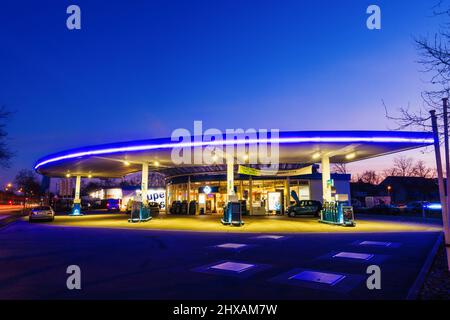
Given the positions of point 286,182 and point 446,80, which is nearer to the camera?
point 446,80

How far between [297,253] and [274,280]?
352 centimetres

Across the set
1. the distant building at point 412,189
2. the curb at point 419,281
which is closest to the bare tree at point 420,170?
the distant building at point 412,189

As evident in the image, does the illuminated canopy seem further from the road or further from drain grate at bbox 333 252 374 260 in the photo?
drain grate at bbox 333 252 374 260

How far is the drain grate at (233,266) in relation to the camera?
7.84 metres

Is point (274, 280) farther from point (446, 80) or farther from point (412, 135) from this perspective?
point (412, 135)

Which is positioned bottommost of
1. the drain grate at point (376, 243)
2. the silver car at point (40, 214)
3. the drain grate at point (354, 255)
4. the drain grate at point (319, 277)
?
the drain grate at point (376, 243)

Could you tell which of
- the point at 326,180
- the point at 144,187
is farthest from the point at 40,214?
Answer: the point at 326,180

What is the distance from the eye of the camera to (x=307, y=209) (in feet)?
94.2

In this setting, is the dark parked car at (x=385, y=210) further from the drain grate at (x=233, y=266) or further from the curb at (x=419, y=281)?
the drain grate at (x=233, y=266)

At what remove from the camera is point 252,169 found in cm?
2520

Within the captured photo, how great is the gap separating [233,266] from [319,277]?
6.94 ft

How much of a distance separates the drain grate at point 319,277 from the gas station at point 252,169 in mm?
4592

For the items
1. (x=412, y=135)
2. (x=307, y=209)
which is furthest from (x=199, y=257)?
(x=307, y=209)

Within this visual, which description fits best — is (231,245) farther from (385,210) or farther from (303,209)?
(385,210)
